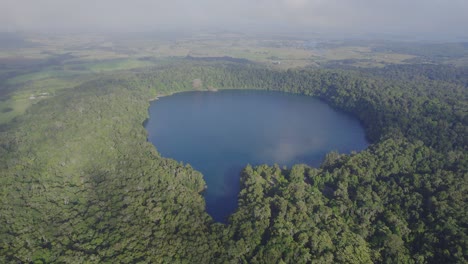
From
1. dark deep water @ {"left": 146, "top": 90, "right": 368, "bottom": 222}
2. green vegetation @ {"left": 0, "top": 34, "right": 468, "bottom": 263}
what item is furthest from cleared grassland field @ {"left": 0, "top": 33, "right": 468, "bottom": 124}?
dark deep water @ {"left": 146, "top": 90, "right": 368, "bottom": 222}

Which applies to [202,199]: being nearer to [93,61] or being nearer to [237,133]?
[237,133]

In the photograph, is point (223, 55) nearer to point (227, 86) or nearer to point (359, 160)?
point (227, 86)

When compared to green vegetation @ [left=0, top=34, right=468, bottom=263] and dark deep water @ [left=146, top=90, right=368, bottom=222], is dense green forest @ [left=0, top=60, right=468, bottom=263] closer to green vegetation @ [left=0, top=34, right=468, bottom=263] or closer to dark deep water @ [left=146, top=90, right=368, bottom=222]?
green vegetation @ [left=0, top=34, right=468, bottom=263]

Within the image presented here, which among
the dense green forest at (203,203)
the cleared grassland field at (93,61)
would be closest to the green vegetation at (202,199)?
the dense green forest at (203,203)

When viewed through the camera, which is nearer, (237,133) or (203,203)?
(203,203)

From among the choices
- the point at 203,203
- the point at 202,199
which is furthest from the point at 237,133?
the point at 203,203

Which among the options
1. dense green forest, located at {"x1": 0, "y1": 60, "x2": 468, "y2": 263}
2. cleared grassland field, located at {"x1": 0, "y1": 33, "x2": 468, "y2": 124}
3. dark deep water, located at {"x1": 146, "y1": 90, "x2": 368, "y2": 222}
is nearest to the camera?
dense green forest, located at {"x1": 0, "y1": 60, "x2": 468, "y2": 263}

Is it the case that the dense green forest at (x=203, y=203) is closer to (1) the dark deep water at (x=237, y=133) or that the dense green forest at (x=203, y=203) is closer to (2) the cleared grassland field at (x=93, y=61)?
(1) the dark deep water at (x=237, y=133)
